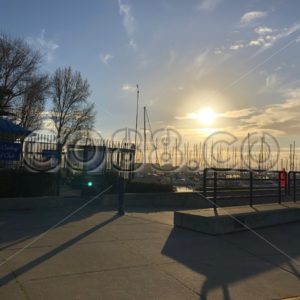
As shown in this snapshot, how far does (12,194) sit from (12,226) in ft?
14.7

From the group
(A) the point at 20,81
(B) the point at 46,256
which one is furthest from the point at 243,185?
(A) the point at 20,81

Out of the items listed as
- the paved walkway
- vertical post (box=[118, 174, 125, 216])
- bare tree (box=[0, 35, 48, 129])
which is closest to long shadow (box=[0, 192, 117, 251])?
the paved walkway

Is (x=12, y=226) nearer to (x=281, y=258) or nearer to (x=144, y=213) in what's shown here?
(x=144, y=213)

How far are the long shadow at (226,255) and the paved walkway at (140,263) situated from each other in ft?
0.04

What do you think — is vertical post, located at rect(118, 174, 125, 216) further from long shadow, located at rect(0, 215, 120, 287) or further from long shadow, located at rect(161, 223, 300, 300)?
long shadow, located at rect(161, 223, 300, 300)

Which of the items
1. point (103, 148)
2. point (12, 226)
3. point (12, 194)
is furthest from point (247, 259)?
point (103, 148)

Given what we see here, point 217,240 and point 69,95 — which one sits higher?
point 69,95

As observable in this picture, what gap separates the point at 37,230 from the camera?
388 inches

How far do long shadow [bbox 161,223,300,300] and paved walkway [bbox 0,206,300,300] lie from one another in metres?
0.01

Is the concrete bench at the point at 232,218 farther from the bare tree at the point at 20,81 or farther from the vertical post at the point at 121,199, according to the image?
the bare tree at the point at 20,81

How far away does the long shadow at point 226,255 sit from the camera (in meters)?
6.79

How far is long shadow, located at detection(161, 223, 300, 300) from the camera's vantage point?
6.79 m

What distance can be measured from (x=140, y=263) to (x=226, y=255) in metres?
1.93

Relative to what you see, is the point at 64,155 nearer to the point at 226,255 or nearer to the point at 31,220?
the point at 31,220
